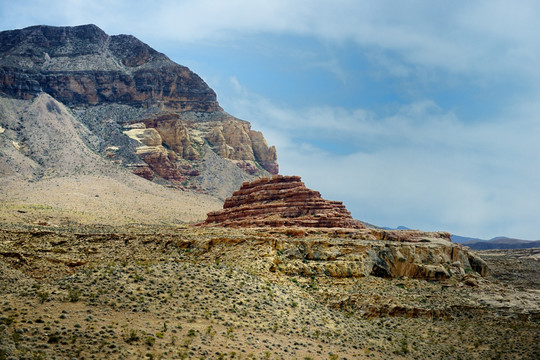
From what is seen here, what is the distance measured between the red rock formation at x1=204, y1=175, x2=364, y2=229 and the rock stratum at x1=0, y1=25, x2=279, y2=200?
67350 mm

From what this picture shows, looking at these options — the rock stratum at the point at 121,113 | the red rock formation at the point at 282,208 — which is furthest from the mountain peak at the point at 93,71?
the red rock formation at the point at 282,208

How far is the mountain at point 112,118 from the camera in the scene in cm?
12731

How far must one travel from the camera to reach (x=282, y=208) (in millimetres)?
59594

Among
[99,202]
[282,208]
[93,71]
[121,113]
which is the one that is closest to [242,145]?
[121,113]

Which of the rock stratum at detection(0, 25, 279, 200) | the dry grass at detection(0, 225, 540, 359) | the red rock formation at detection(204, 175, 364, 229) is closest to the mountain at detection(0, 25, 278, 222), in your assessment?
the rock stratum at detection(0, 25, 279, 200)

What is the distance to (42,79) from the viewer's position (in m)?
157

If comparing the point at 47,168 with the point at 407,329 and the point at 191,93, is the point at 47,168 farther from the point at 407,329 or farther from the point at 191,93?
the point at 407,329

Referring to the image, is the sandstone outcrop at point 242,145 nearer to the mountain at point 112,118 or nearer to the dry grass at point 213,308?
the mountain at point 112,118

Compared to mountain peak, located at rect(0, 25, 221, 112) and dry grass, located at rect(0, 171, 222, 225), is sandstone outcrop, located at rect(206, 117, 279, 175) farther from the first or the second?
dry grass, located at rect(0, 171, 222, 225)

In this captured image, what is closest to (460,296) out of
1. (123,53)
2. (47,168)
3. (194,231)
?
(194,231)

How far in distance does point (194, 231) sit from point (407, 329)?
23882 millimetres

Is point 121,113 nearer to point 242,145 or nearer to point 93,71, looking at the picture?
point 93,71

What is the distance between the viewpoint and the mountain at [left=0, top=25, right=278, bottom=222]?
5012 inches

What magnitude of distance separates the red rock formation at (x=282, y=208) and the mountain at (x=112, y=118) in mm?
64202
